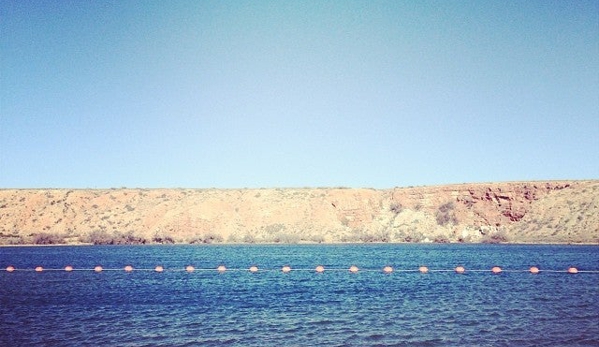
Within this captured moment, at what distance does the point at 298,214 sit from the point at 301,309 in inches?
3151

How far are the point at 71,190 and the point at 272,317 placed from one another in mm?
95873

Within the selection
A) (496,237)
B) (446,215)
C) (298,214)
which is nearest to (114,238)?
(298,214)

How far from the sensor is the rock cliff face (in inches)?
3536

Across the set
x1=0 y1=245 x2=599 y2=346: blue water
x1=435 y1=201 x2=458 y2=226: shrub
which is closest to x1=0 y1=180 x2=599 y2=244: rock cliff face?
x1=435 y1=201 x2=458 y2=226: shrub

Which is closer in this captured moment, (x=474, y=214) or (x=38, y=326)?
(x=38, y=326)

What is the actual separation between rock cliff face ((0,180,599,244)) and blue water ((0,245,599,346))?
1859 inches

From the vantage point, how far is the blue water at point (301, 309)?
773 inches

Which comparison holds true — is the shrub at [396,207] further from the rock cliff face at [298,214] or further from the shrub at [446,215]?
the shrub at [446,215]

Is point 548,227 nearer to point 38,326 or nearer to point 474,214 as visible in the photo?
point 474,214

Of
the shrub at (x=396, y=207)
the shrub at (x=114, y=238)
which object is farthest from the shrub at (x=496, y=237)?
the shrub at (x=114, y=238)

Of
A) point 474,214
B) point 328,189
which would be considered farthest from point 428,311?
point 328,189

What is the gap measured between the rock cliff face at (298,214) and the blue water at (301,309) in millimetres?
47220

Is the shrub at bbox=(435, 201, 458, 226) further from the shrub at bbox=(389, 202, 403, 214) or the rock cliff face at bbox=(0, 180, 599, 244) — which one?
the shrub at bbox=(389, 202, 403, 214)

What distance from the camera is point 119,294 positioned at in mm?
31719
